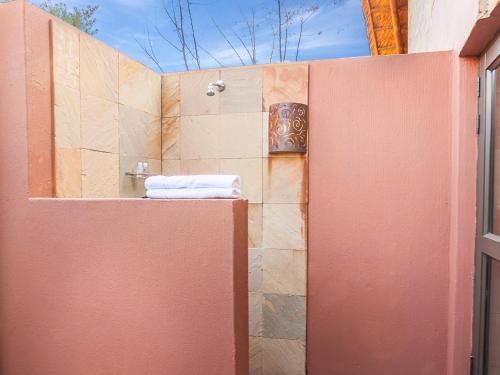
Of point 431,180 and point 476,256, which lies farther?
point 431,180

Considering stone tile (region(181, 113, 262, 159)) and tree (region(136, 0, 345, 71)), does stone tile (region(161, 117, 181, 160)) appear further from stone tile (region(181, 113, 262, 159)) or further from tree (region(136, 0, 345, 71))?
tree (region(136, 0, 345, 71))

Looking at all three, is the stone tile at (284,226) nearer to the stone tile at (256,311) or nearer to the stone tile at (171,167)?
the stone tile at (256,311)

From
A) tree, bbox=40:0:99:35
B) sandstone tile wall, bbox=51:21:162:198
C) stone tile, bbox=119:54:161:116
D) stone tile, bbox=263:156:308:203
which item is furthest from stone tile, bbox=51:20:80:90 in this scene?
tree, bbox=40:0:99:35

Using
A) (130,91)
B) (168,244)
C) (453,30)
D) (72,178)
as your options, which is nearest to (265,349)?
(168,244)

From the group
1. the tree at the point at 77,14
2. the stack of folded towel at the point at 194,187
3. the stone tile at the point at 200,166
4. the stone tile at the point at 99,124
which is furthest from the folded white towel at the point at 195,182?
the tree at the point at 77,14

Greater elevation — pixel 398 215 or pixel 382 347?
pixel 398 215

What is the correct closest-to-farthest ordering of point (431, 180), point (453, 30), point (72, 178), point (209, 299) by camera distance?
point (209, 299) → point (72, 178) → point (453, 30) → point (431, 180)

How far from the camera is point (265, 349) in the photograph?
7.61 ft

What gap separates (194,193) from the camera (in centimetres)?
126

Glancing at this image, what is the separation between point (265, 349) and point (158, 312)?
1307 millimetres

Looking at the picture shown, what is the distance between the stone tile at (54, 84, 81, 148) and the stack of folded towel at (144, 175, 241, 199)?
2.27 ft

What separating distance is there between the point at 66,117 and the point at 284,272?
64.9 inches

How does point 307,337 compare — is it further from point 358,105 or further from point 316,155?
point 358,105

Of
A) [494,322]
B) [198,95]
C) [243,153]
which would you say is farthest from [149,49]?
[494,322]
